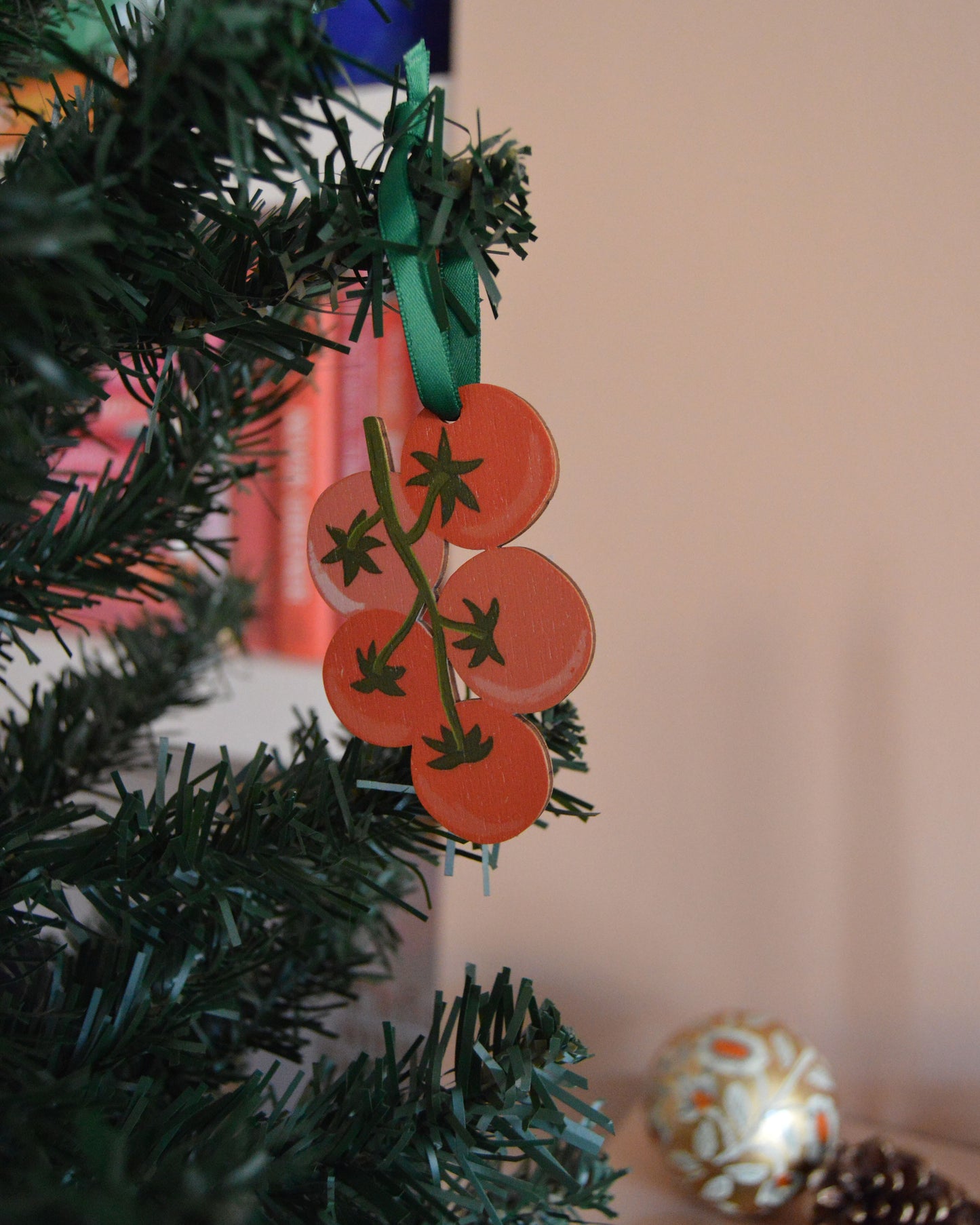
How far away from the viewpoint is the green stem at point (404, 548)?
247 millimetres

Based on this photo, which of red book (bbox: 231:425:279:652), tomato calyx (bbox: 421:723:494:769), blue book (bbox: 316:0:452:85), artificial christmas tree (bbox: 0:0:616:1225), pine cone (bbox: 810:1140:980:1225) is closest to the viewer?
artificial christmas tree (bbox: 0:0:616:1225)

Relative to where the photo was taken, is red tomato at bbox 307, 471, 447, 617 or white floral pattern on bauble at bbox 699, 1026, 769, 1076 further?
white floral pattern on bauble at bbox 699, 1026, 769, 1076

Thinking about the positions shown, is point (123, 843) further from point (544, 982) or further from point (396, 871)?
point (544, 982)

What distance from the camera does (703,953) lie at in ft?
1.96

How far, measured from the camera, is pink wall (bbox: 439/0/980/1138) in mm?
517

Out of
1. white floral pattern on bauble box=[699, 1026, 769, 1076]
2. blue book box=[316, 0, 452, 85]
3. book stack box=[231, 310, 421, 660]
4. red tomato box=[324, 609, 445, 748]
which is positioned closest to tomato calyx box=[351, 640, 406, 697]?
red tomato box=[324, 609, 445, 748]

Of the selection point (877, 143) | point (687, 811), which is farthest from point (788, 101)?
point (687, 811)

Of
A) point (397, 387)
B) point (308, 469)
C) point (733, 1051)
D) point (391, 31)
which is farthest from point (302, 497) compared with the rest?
point (733, 1051)

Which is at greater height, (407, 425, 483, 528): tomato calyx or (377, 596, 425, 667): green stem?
(407, 425, 483, 528): tomato calyx

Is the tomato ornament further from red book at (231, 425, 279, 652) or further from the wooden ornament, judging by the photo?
red book at (231, 425, 279, 652)

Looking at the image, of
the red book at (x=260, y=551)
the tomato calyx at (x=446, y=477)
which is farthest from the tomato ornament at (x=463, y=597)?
the red book at (x=260, y=551)

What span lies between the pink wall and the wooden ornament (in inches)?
14.1

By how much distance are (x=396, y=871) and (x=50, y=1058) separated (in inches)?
6.5

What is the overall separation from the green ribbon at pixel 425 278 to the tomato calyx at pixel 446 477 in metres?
0.01
